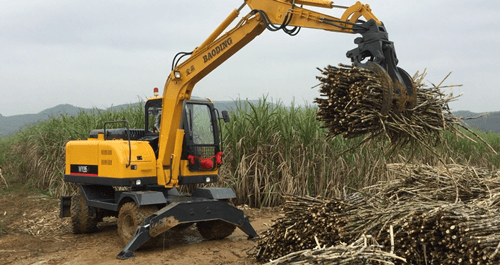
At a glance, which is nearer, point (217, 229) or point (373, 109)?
point (373, 109)

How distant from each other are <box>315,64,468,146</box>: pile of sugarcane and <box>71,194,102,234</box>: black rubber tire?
4855 mm

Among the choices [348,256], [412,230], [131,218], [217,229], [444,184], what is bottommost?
[217,229]

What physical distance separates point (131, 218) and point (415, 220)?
13.7ft

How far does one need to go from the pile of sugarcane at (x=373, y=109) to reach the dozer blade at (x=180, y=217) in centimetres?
256

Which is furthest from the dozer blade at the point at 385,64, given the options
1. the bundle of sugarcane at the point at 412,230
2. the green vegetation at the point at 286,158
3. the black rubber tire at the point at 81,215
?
the black rubber tire at the point at 81,215

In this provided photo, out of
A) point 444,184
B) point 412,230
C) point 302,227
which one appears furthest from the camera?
point 444,184

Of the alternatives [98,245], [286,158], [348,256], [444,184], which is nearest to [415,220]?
[348,256]

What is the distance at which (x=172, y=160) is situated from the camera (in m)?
7.01

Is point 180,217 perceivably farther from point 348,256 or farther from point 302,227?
point 348,256

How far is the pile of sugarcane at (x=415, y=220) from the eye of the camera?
12.8 feet

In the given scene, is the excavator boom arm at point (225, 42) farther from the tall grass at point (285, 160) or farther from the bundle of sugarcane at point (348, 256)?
the tall grass at point (285, 160)

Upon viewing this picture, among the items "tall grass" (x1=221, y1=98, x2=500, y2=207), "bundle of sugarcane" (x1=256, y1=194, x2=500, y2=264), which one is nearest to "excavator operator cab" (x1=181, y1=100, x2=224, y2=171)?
"tall grass" (x1=221, y1=98, x2=500, y2=207)

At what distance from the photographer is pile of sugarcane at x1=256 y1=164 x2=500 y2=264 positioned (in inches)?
154

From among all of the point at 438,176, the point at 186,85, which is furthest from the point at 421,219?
the point at 186,85
